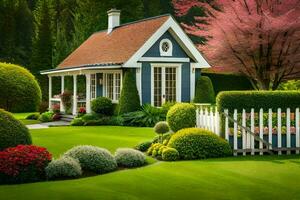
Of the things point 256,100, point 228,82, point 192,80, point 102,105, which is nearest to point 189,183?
point 256,100

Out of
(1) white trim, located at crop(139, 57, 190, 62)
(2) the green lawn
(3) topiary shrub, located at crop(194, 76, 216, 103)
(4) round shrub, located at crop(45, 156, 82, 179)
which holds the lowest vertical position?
(2) the green lawn

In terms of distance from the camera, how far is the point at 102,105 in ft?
82.2

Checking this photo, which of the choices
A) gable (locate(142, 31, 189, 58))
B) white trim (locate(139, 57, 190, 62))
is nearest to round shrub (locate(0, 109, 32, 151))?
white trim (locate(139, 57, 190, 62))

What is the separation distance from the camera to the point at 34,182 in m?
9.73

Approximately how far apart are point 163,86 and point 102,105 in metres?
3.25

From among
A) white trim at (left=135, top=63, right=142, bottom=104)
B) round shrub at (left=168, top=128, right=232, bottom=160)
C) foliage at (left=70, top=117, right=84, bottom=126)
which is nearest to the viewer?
round shrub at (left=168, top=128, right=232, bottom=160)

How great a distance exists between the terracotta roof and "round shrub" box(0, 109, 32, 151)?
14.1 metres

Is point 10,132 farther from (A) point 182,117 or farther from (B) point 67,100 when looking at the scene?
(B) point 67,100

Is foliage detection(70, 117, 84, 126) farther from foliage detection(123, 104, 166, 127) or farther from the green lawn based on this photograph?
the green lawn

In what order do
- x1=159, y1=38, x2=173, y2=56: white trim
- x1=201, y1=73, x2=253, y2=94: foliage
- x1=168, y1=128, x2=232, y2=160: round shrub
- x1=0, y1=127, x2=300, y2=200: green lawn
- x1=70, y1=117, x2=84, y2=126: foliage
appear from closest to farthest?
x1=0, y1=127, x2=300, y2=200: green lawn < x1=168, y1=128, x2=232, y2=160: round shrub < x1=70, y1=117, x2=84, y2=126: foliage < x1=159, y1=38, x2=173, y2=56: white trim < x1=201, y1=73, x2=253, y2=94: foliage

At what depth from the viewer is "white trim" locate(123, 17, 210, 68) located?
80.7 feet

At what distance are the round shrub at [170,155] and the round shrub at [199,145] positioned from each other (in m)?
0.21

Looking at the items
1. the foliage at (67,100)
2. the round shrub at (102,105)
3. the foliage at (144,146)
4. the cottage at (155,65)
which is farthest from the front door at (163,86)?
the foliage at (144,146)

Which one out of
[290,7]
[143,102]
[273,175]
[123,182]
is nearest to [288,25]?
[290,7]
